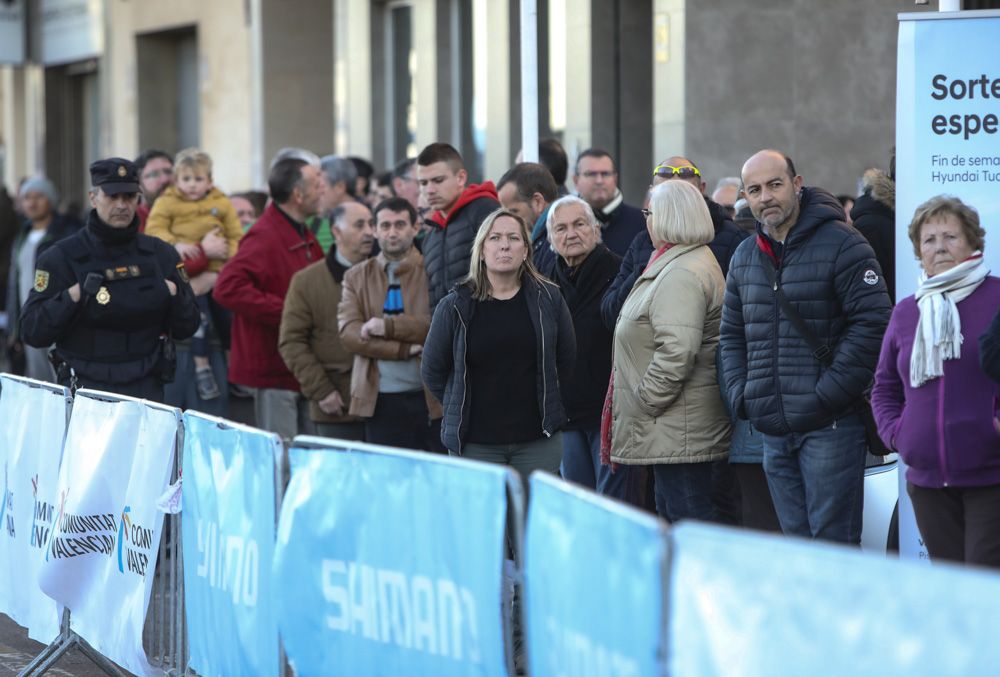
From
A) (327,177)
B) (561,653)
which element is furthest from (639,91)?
(561,653)

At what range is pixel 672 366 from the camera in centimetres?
666

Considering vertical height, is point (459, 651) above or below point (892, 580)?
below

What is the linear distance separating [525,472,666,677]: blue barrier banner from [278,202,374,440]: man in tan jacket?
4.89m

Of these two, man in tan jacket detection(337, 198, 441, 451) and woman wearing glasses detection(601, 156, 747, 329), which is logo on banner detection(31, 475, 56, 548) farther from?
woman wearing glasses detection(601, 156, 747, 329)

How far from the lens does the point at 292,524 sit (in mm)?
4891

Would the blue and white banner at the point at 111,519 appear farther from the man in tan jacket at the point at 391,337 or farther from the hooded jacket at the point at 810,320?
the hooded jacket at the point at 810,320

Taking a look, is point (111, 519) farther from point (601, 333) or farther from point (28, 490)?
point (601, 333)

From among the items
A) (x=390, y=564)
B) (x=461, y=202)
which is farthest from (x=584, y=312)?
(x=390, y=564)

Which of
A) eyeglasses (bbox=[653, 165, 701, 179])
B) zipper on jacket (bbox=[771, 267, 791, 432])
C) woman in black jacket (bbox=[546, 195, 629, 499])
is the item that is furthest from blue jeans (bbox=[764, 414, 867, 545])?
eyeglasses (bbox=[653, 165, 701, 179])

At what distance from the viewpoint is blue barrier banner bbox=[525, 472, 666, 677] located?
3.35m

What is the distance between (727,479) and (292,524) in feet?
11.0

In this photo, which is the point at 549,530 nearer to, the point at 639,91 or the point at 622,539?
the point at 622,539

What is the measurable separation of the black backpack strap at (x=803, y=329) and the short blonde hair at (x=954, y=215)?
0.66 metres

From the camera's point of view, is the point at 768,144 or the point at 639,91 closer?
the point at 768,144
